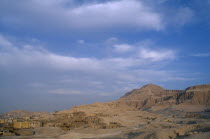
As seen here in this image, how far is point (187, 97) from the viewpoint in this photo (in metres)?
68.4

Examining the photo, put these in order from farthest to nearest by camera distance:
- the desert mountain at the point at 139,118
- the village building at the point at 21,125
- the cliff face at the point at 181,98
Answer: the cliff face at the point at 181,98, the village building at the point at 21,125, the desert mountain at the point at 139,118

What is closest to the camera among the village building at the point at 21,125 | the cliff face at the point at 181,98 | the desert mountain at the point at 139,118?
the desert mountain at the point at 139,118

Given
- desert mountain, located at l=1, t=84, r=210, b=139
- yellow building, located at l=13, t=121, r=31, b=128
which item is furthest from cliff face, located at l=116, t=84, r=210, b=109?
yellow building, located at l=13, t=121, r=31, b=128

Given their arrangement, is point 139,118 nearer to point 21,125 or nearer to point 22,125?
point 22,125

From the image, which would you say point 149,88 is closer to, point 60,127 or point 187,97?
point 187,97

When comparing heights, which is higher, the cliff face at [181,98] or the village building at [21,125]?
the cliff face at [181,98]

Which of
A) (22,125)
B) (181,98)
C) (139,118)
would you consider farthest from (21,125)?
(181,98)

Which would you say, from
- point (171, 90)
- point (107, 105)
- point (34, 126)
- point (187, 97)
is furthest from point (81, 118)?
point (171, 90)

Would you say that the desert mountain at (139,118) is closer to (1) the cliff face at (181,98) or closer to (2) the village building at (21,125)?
(1) the cliff face at (181,98)

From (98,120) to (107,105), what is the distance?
57.8ft

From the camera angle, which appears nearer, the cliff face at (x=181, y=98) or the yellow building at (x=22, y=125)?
the yellow building at (x=22, y=125)

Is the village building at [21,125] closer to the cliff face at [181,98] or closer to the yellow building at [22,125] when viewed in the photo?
the yellow building at [22,125]

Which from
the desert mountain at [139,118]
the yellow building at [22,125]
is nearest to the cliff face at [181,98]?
the desert mountain at [139,118]

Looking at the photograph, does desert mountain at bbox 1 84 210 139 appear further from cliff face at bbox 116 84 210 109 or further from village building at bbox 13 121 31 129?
village building at bbox 13 121 31 129
